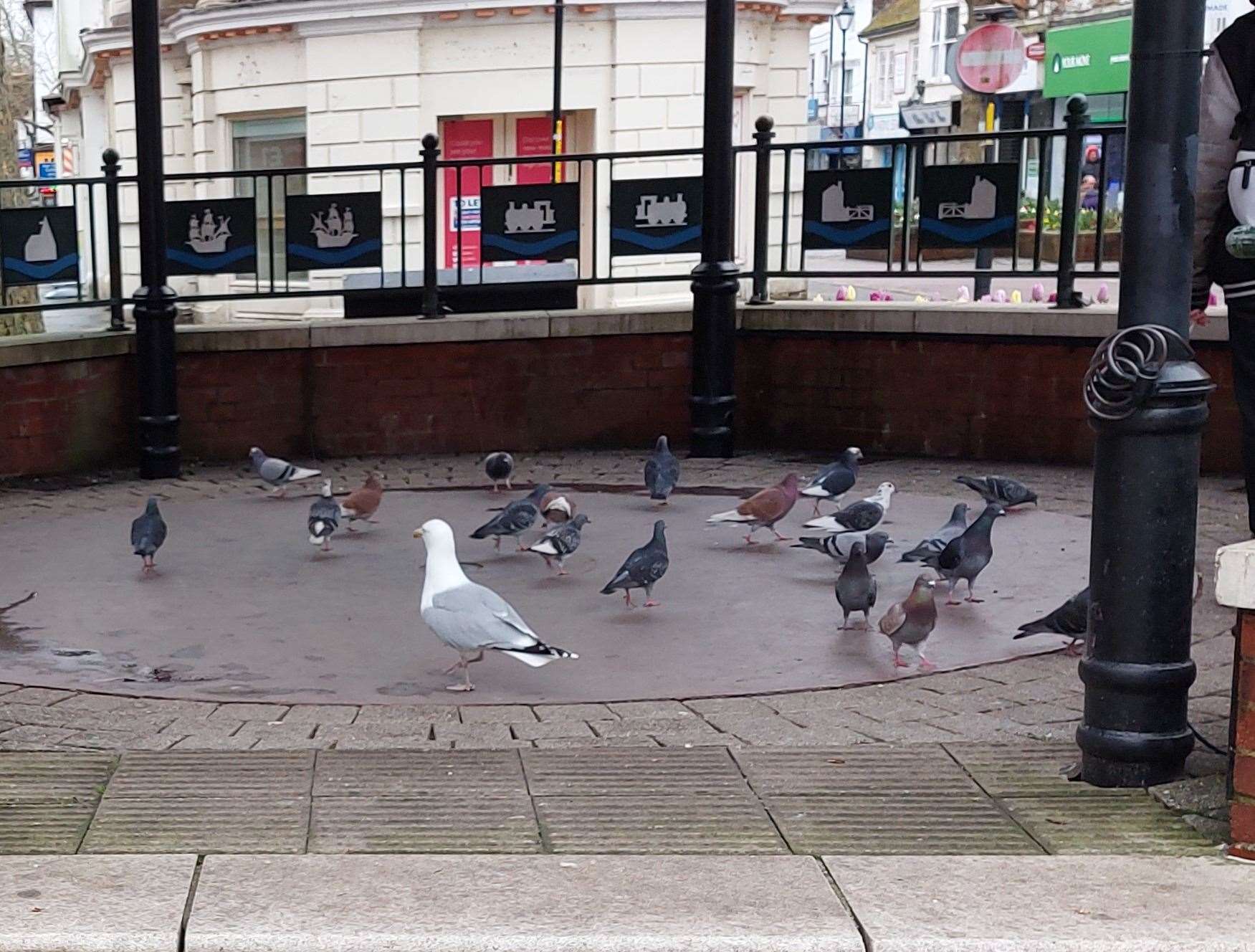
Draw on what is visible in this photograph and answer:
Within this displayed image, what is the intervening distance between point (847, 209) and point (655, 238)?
137 centimetres

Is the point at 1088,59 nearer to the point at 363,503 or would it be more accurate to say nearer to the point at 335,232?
the point at 335,232

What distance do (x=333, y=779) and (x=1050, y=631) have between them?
3.07 meters

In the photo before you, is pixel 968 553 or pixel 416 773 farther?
pixel 968 553

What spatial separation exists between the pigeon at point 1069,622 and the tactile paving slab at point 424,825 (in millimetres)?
2623

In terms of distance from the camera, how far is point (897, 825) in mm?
5137

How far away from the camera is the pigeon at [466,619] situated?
6586 millimetres

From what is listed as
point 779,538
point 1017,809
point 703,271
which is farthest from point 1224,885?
point 703,271

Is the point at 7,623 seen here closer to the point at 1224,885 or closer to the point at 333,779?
the point at 333,779

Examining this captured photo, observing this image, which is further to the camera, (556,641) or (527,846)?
(556,641)

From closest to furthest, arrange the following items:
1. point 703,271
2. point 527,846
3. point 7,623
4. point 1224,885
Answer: point 1224,885 → point 527,846 → point 7,623 → point 703,271

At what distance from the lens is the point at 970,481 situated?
10305mm

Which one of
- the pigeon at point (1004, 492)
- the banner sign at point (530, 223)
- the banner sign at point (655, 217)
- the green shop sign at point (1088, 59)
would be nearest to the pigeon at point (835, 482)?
the pigeon at point (1004, 492)

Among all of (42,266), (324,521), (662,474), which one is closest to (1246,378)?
(662,474)

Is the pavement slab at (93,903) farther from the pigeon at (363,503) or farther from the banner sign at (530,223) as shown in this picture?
Answer: the banner sign at (530,223)
